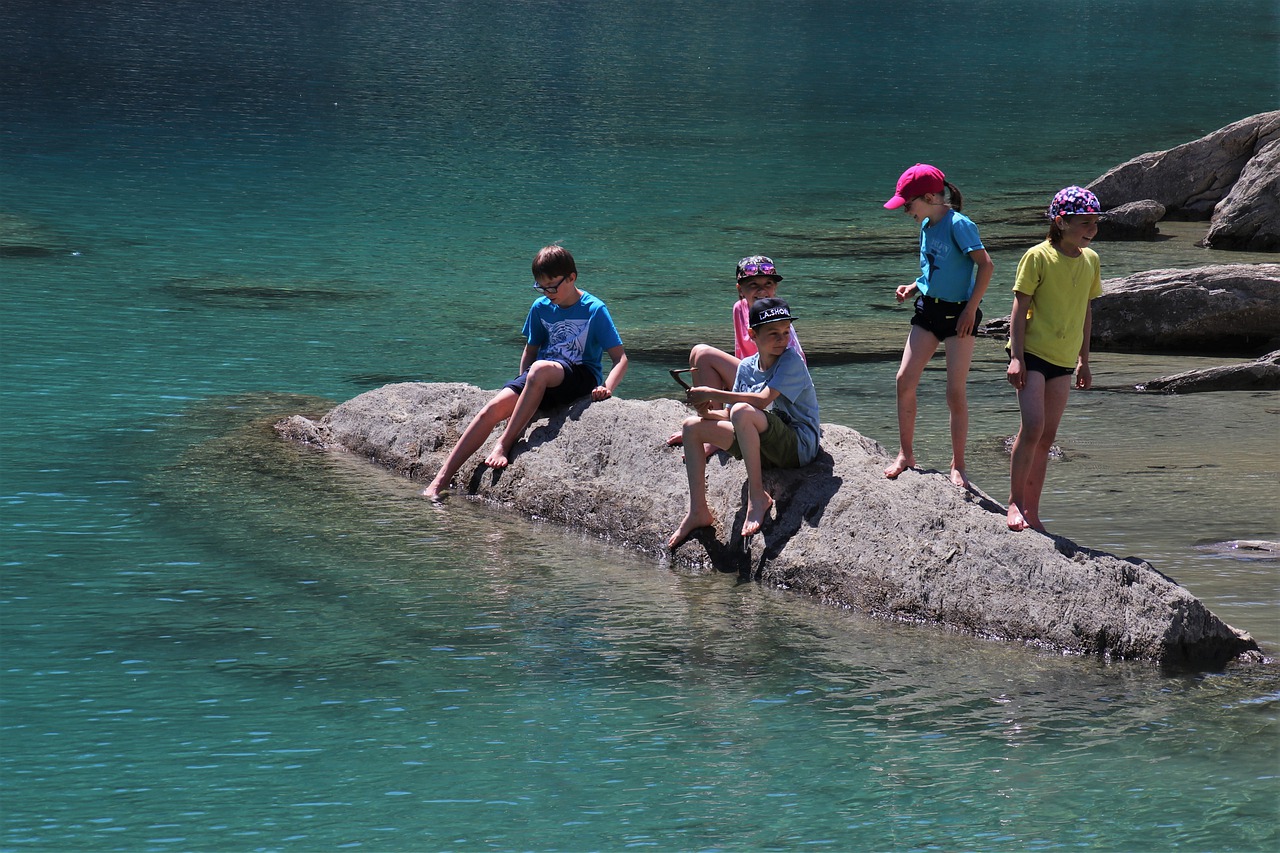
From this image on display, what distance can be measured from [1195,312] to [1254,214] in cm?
578

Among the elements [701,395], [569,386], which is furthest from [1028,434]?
[569,386]

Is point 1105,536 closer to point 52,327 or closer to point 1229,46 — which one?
point 52,327

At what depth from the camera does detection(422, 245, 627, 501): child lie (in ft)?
25.3

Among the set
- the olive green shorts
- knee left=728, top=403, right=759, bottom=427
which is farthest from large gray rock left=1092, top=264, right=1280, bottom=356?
knee left=728, top=403, right=759, bottom=427

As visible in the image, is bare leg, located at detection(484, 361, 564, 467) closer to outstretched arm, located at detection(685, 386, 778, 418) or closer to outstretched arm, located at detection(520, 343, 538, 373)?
outstretched arm, located at detection(520, 343, 538, 373)

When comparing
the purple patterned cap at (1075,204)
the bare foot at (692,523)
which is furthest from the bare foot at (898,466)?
the purple patterned cap at (1075,204)

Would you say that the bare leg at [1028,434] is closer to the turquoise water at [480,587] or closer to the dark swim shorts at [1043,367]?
the dark swim shorts at [1043,367]

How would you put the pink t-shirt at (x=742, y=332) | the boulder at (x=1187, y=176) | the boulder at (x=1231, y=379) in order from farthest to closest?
1. the boulder at (x=1187, y=176)
2. the boulder at (x=1231, y=379)
3. the pink t-shirt at (x=742, y=332)

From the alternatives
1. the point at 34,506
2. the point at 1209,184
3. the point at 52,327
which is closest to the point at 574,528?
the point at 34,506

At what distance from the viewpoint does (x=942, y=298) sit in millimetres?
6527

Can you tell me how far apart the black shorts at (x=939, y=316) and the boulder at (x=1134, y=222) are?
1170 centimetres

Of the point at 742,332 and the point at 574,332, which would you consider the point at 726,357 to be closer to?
the point at 742,332

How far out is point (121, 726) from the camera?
5004 mm

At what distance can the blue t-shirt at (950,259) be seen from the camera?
646cm
